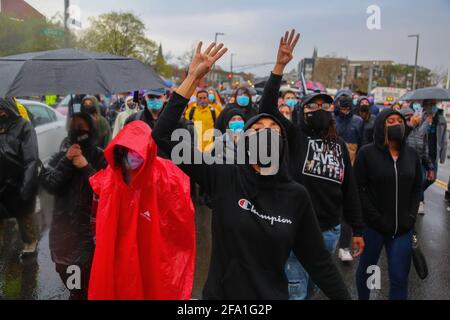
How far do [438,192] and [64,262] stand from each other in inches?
331

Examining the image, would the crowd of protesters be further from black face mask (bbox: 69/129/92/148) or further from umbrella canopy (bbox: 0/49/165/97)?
umbrella canopy (bbox: 0/49/165/97)

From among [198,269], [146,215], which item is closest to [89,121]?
[146,215]

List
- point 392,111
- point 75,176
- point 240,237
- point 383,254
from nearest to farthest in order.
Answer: point 240,237
point 75,176
point 392,111
point 383,254

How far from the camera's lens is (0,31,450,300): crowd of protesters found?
2176 millimetres

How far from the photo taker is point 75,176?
3287 mm

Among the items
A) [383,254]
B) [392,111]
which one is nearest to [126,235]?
[392,111]

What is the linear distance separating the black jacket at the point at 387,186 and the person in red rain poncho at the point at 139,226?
1.62 m

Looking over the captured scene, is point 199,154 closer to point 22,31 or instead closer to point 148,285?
point 148,285

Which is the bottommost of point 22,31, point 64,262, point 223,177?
point 64,262

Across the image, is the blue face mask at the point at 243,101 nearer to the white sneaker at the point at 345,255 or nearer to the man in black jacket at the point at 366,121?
the man in black jacket at the point at 366,121

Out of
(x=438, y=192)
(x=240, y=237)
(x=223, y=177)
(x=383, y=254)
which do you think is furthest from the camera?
(x=438, y=192)

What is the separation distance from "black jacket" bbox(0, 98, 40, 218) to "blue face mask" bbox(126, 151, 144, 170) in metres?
2.12

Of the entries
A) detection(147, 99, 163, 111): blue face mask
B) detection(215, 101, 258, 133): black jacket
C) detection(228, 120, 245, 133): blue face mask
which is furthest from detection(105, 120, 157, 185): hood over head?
detection(215, 101, 258, 133): black jacket

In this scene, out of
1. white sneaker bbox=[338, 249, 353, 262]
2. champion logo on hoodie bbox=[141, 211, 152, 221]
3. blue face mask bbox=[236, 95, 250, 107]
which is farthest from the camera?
blue face mask bbox=[236, 95, 250, 107]
